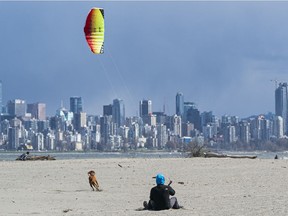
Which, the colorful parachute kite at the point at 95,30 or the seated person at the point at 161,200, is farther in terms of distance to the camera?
the colorful parachute kite at the point at 95,30

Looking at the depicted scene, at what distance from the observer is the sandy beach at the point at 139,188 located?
726 inches

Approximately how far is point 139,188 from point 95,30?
16.7 m

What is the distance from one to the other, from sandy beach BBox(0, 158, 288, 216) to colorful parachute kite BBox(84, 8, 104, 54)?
20.1 ft

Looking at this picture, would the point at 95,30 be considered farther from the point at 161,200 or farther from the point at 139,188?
the point at 161,200

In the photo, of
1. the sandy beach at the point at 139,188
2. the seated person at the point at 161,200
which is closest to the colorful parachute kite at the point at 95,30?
the sandy beach at the point at 139,188

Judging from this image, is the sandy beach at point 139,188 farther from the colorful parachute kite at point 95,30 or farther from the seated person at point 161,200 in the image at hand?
the colorful parachute kite at point 95,30

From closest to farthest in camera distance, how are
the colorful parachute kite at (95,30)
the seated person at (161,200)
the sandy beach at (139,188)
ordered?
the seated person at (161,200)
the sandy beach at (139,188)
the colorful parachute kite at (95,30)

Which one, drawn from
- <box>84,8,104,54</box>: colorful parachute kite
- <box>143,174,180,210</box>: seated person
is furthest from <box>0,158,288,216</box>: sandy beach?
<box>84,8,104,54</box>: colorful parachute kite

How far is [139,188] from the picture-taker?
82.5ft

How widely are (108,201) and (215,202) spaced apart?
9.06 feet

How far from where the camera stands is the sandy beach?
1844cm

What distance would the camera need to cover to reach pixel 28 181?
28.3 meters

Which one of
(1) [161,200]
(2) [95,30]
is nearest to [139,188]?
(1) [161,200]

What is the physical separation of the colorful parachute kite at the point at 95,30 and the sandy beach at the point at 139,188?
6.13 m
